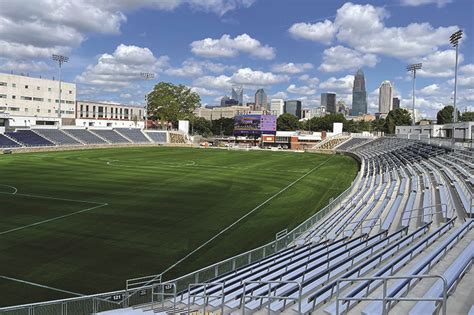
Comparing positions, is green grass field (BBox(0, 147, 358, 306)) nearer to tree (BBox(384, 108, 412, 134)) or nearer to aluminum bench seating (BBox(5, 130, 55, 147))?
aluminum bench seating (BBox(5, 130, 55, 147))

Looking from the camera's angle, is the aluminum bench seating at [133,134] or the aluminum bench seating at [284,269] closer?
the aluminum bench seating at [284,269]

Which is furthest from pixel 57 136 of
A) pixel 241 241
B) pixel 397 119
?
pixel 397 119

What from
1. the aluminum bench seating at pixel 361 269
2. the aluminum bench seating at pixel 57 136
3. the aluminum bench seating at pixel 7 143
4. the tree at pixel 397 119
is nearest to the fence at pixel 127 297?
the aluminum bench seating at pixel 361 269

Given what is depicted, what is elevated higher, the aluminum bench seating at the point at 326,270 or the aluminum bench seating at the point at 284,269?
the aluminum bench seating at the point at 326,270

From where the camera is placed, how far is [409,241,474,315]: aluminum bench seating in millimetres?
7742

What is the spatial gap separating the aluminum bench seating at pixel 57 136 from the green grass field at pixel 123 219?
31722 mm

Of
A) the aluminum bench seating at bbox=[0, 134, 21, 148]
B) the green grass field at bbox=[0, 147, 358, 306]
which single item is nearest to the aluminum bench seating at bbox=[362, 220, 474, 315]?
the green grass field at bbox=[0, 147, 358, 306]

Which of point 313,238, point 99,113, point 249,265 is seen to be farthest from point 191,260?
point 99,113

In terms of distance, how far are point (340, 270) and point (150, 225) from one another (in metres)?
14.1

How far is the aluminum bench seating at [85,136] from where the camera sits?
86600mm

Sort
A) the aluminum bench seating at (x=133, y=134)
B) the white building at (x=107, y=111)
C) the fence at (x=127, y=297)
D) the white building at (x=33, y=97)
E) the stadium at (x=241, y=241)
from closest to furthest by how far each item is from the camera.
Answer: the stadium at (x=241, y=241)
the fence at (x=127, y=297)
the aluminum bench seating at (x=133, y=134)
the white building at (x=33, y=97)
the white building at (x=107, y=111)

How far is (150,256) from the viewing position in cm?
1909

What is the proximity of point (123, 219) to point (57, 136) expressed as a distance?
64.4m

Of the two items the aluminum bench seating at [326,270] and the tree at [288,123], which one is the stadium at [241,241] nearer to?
the aluminum bench seating at [326,270]
